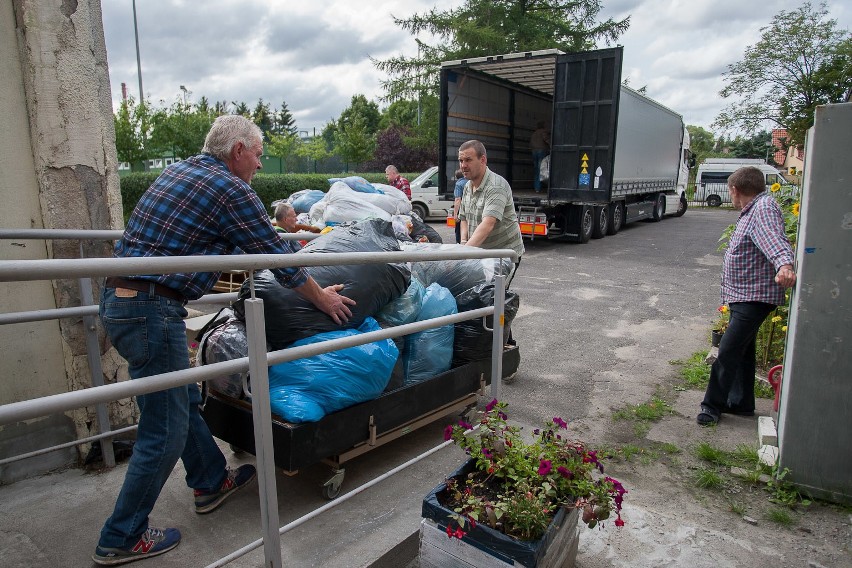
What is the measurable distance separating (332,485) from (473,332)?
3.95 ft

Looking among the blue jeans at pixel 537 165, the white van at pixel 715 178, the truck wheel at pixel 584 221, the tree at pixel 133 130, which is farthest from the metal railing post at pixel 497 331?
the white van at pixel 715 178

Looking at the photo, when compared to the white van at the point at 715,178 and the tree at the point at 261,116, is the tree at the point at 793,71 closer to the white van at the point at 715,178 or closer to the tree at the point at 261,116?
the white van at the point at 715,178

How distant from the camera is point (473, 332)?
132 inches

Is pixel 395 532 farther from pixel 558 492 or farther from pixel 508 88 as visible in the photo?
pixel 508 88

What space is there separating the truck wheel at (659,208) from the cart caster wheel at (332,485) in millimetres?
16633

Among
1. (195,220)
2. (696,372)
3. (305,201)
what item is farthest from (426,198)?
(195,220)

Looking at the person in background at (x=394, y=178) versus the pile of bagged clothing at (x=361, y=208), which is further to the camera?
the person in background at (x=394, y=178)

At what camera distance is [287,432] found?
7.57 feet

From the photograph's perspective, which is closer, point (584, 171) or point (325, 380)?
point (325, 380)

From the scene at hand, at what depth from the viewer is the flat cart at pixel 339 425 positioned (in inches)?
92.6

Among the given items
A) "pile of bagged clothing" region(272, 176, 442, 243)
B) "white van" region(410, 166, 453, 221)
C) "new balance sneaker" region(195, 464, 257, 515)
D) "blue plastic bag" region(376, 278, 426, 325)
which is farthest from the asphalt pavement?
"white van" region(410, 166, 453, 221)

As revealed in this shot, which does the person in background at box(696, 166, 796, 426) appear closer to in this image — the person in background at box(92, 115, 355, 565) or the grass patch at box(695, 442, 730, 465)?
the grass patch at box(695, 442, 730, 465)

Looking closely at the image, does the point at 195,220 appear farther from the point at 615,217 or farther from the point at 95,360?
the point at 615,217

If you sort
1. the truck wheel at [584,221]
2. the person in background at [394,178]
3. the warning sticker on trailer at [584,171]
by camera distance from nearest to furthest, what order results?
the warning sticker on trailer at [584,171]
the person in background at [394,178]
the truck wheel at [584,221]
